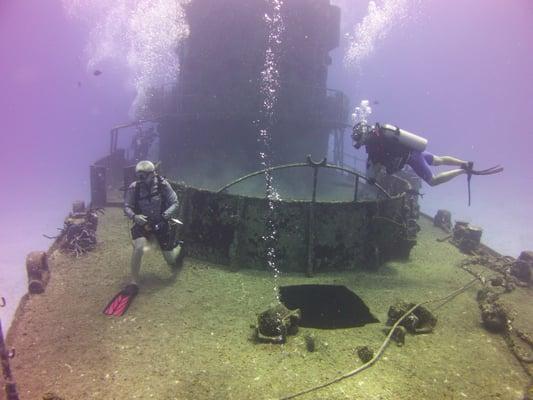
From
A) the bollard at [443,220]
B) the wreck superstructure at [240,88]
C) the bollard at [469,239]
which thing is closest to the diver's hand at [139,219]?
the bollard at [469,239]

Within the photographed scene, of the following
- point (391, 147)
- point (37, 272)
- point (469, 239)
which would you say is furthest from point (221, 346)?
point (469, 239)

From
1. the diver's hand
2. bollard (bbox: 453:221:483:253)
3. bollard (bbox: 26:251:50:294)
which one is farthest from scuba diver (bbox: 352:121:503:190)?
bollard (bbox: 26:251:50:294)

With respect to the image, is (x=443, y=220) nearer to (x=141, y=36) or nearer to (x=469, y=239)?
(x=469, y=239)

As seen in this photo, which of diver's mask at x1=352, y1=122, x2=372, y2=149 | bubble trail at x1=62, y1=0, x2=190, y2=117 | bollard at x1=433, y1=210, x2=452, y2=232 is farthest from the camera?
bubble trail at x1=62, y1=0, x2=190, y2=117

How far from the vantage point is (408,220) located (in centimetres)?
921

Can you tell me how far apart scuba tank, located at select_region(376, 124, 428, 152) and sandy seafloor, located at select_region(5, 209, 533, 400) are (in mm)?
3171

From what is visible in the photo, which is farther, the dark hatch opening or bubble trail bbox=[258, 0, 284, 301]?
bubble trail bbox=[258, 0, 284, 301]

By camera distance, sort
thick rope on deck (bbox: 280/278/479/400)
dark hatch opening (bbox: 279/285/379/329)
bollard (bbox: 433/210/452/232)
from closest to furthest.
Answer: thick rope on deck (bbox: 280/278/479/400) < dark hatch opening (bbox: 279/285/379/329) < bollard (bbox: 433/210/452/232)

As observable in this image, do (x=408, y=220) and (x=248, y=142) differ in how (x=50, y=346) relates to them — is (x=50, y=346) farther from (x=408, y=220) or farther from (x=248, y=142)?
(x=248, y=142)

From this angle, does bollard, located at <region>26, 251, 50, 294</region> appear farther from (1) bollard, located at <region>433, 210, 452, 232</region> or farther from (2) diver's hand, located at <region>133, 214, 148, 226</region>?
(1) bollard, located at <region>433, 210, 452, 232</region>

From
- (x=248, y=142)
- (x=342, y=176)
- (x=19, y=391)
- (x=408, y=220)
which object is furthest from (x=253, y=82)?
→ (x=19, y=391)

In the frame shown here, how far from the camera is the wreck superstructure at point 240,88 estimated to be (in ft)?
63.1

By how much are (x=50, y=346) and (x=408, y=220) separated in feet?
27.2

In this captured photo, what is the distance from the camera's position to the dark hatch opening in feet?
20.7
